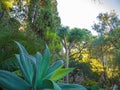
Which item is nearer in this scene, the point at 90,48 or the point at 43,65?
the point at 43,65

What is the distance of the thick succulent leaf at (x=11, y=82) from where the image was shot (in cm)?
232

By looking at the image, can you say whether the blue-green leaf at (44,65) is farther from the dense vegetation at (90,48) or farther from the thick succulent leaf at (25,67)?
the dense vegetation at (90,48)

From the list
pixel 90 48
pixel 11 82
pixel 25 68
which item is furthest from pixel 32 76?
pixel 90 48

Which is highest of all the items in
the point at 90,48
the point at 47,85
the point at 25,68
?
the point at 90,48

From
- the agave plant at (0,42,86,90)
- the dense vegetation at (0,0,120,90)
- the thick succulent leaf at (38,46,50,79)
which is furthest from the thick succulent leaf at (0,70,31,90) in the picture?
the dense vegetation at (0,0,120,90)

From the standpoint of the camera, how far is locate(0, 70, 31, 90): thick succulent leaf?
2.32 meters

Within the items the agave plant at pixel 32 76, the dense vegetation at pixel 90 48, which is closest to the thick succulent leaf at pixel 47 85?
the agave plant at pixel 32 76

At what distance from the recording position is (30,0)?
1580cm

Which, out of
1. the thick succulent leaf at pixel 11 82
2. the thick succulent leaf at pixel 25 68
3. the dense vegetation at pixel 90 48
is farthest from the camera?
the dense vegetation at pixel 90 48

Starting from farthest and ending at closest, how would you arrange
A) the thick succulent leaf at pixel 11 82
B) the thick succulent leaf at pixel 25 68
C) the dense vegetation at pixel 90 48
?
1. the dense vegetation at pixel 90 48
2. the thick succulent leaf at pixel 25 68
3. the thick succulent leaf at pixel 11 82

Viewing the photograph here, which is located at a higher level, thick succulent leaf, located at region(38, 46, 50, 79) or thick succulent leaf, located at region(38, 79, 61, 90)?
thick succulent leaf, located at region(38, 46, 50, 79)

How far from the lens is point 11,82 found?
7.70 ft

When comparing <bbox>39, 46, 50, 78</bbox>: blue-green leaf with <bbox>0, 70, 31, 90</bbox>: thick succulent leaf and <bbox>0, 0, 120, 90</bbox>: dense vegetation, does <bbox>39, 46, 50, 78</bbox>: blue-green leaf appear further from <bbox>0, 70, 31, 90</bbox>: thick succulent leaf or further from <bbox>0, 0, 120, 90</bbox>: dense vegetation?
<bbox>0, 0, 120, 90</bbox>: dense vegetation

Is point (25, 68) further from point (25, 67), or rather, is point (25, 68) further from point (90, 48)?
point (90, 48)
